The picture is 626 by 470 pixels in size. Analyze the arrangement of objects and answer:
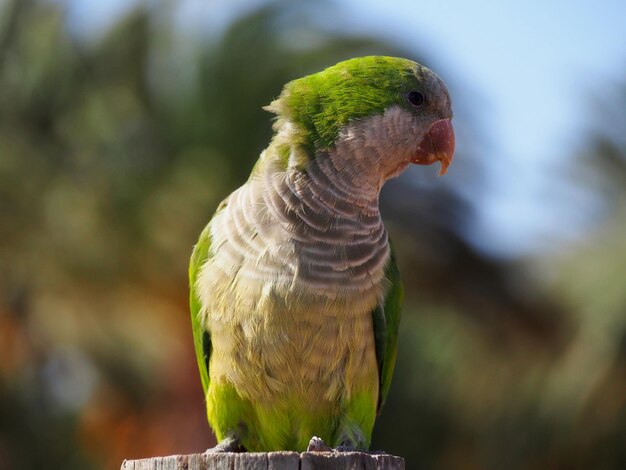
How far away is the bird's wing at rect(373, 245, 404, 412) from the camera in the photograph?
4969 mm

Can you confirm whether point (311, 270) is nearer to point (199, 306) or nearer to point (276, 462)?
point (199, 306)

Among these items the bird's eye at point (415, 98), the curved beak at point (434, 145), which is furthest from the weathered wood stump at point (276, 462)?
the bird's eye at point (415, 98)

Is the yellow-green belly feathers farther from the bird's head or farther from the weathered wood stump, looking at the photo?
the weathered wood stump

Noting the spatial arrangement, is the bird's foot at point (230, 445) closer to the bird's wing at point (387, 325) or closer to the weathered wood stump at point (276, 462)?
the bird's wing at point (387, 325)

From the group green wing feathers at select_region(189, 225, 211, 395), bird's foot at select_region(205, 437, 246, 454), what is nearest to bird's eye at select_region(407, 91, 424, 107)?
green wing feathers at select_region(189, 225, 211, 395)

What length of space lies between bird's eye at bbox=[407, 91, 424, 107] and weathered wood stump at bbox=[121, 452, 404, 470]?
2.03 metres

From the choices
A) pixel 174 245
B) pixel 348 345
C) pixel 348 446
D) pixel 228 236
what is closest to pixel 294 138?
pixel 228 236

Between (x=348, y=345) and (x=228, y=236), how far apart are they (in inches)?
32.0

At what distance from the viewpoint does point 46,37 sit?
44.8 ft

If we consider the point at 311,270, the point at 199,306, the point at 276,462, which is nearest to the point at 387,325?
the point at 311,270

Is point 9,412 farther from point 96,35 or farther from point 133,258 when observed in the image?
point 96,35

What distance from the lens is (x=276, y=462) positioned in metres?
3.66

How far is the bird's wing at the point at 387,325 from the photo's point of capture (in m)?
4.97

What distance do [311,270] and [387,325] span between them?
685 mm
